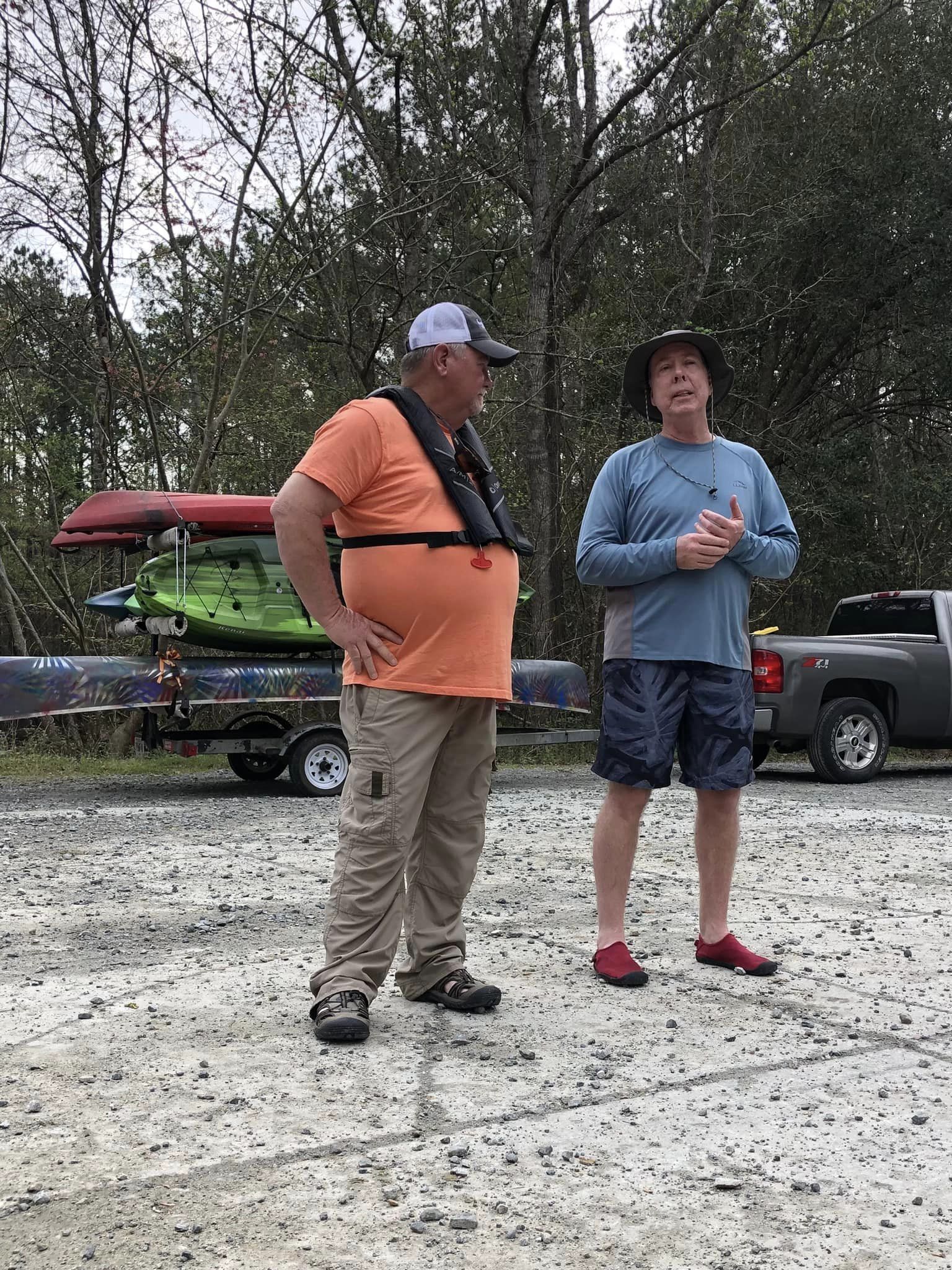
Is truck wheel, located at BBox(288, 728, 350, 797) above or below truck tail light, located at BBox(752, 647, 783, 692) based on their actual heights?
below

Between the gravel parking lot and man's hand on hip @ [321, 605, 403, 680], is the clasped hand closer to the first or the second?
man's hand on hip @ [321, 605, 403, 680]

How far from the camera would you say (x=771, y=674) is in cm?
1156

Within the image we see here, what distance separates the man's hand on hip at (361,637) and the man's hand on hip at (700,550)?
38.4 inches

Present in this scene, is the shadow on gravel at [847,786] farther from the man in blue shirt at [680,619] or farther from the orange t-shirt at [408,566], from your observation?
the orange t-shirt at [408,566]

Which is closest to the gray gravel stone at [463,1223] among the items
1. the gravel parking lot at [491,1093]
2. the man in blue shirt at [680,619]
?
the gravel parking lot at [491,1093]

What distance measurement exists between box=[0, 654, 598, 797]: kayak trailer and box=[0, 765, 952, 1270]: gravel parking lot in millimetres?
3790

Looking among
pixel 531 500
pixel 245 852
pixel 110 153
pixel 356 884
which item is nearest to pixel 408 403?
pixel 356 884

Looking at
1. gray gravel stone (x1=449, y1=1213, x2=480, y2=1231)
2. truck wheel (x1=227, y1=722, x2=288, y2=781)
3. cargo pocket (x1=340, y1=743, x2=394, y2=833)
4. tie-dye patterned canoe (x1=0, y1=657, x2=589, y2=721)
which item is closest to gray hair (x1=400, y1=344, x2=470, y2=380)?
cargo pocket (x1=340, y1=743, x2=394, y2=833)

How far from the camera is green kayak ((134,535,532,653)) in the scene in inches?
429

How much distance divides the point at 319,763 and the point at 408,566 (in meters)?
7.00

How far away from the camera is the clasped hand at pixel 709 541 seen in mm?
4055

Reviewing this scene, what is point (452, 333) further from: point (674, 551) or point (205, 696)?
point (205, 696)

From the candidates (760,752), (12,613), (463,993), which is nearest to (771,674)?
(760,752)

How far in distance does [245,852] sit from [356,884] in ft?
12.1
